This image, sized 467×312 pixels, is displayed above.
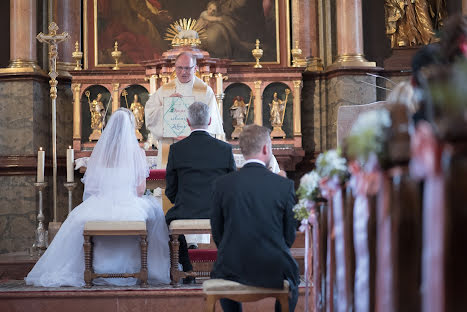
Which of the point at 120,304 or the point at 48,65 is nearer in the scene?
the point at 120,304

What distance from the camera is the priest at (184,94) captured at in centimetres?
861

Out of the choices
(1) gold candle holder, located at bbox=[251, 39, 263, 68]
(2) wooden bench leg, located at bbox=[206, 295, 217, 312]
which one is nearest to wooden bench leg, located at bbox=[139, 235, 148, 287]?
(2) wooden bench leg, located at bbox=[206, 295, 217, 312]

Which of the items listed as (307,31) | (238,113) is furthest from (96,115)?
(307,31)

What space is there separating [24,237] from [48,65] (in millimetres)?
2644

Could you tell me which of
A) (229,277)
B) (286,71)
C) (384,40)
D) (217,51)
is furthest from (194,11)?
(229,277)

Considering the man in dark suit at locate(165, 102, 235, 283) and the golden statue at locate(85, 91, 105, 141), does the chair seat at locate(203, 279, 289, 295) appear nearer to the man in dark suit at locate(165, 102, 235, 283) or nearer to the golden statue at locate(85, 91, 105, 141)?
the man in dark suit at locate(165, 102, 235, 283)

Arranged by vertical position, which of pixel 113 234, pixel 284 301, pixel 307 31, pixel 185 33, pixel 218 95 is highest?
A: pixel 307 31

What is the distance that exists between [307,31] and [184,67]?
12.5 feet

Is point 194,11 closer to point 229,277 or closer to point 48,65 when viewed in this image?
point 48,65

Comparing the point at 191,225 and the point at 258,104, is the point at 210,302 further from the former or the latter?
the point at 258,104

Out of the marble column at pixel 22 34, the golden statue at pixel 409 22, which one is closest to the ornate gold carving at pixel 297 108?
the golden statue at pixel 409 22

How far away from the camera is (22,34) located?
11.3 metres

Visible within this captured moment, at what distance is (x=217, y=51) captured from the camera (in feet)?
38.5

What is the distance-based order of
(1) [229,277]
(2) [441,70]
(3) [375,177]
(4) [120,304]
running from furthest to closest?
(4) [120,304]
(1) [229,277]
(3) [375,177]
(2) [441,70]
